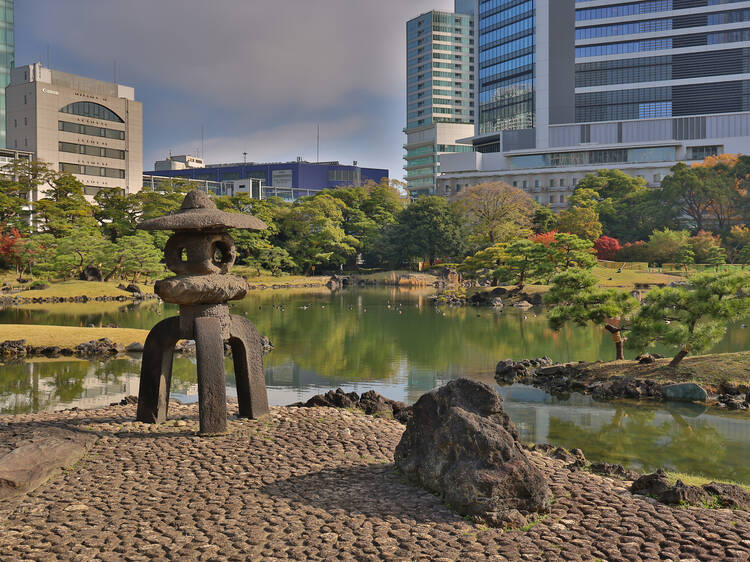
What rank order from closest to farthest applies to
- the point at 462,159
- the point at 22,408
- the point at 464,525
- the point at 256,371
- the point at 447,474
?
1. the point at 464,525
2. the point at 447,474
3. the point at 256,371
4. the point at 22,408
5. the point at 462,159

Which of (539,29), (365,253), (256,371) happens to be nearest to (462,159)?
(539,29)

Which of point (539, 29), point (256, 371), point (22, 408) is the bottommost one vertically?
point (22, 408)

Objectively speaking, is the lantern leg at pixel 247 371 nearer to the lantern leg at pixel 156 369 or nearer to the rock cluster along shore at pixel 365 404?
the lantern leg at pixel 156 369

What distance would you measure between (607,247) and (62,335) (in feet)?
152

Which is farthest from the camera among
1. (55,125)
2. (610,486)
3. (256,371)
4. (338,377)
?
(55,125)

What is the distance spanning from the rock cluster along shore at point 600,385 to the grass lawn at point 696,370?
27cm

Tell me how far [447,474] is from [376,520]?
0.93 metres

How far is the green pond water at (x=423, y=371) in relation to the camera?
1094 cm

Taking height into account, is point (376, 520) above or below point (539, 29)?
below

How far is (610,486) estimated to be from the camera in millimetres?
7324

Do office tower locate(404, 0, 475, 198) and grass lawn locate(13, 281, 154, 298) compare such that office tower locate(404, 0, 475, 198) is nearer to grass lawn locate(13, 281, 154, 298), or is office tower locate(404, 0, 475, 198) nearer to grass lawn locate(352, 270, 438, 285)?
grass lawn locate(352, 270, 438, 285)

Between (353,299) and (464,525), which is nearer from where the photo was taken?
(464,525)

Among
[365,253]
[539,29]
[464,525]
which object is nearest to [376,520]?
[464,525]

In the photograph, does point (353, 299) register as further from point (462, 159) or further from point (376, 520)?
point (462, 159)
